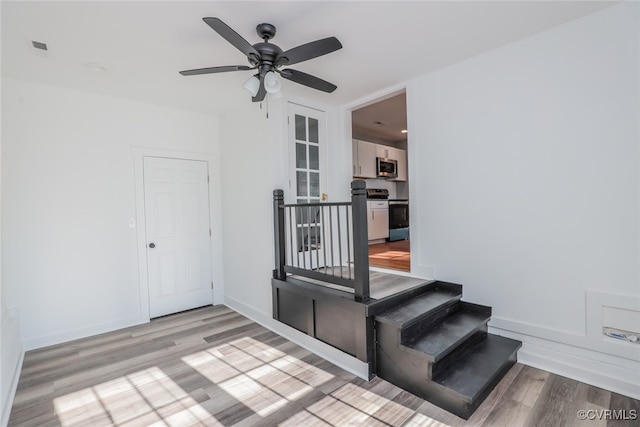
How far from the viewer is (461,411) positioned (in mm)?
1881

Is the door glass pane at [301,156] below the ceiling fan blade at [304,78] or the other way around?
below

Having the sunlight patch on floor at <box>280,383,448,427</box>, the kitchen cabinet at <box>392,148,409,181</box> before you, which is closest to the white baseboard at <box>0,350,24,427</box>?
the sunlight patch on floor at <box>280,383,448,427</box>

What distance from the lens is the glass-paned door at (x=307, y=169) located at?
3.49 meters

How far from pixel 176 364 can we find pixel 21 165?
2.48 meters

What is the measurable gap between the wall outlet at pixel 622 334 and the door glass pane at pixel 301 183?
113 inches

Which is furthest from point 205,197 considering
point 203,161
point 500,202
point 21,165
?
point 500,202

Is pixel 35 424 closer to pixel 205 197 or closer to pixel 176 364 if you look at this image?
pixel 176 364

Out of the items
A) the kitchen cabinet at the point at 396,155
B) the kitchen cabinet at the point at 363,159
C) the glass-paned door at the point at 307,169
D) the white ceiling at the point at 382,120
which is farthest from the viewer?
the kitchen cabinet at the point at 396,155

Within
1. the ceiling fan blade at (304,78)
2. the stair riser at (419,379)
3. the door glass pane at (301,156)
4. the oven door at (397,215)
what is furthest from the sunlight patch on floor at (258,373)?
the oven door at (397,215)

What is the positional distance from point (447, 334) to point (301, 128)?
2633mm

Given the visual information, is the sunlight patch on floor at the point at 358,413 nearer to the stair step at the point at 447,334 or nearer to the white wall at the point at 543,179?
the stair step at the point at 447,334

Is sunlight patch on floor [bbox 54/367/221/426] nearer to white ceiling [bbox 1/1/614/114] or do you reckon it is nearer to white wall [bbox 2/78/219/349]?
white wall [bbox 2/78/219/349]

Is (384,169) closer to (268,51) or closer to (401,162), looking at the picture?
(401,162)

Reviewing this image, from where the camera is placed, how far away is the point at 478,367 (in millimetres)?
2170
